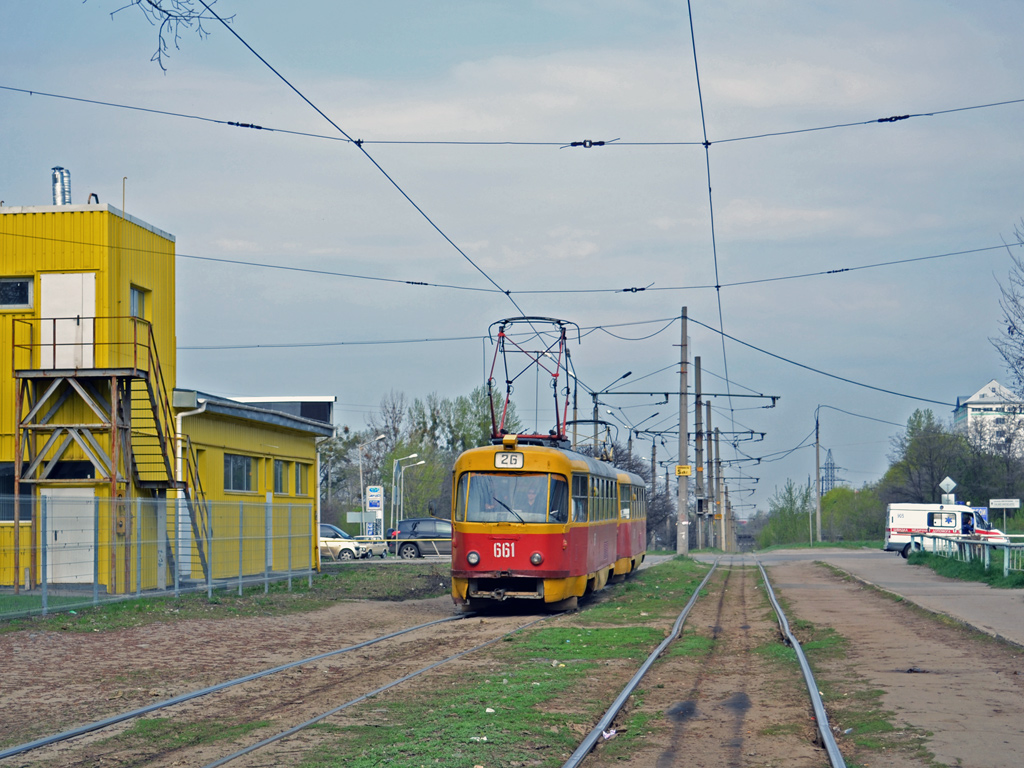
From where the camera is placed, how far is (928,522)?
136 feet

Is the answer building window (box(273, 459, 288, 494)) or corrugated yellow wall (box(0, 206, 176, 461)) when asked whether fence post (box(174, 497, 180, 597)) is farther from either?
building window (box(273, 459, 288, 494))

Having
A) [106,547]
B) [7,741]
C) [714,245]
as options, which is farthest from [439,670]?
[714,245]

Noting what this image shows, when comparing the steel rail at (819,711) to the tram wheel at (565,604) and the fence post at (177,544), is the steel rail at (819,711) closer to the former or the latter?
the tram wheel at (565,604)

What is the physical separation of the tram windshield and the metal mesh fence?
552cm

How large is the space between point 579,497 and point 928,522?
26.4 meters

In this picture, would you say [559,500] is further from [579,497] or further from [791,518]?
[791,518]

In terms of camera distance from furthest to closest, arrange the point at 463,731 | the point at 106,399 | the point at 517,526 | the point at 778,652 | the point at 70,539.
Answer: the point at 106,399
the point at 517,526
the point at 70,539
the point at 778,652
the point at 463,731

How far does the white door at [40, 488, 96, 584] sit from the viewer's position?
54.4ft

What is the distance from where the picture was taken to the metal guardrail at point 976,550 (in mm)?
24203

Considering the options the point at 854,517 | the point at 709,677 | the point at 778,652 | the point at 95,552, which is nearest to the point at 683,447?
the point at 95,552

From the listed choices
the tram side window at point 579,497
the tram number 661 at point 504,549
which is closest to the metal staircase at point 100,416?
the tram number 661 at point 504,549

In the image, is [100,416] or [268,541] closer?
[100,416]

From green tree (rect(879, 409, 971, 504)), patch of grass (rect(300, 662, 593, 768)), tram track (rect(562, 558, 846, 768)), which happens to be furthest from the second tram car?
green tree (rect(879, 409, 971, 504))

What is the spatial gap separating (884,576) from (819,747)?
73.5 feet
